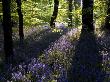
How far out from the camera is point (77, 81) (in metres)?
6.11

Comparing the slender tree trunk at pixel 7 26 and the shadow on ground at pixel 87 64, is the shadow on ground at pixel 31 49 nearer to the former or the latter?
the slender tree trunk at pixel 7 26

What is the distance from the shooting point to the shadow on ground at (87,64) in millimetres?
6282

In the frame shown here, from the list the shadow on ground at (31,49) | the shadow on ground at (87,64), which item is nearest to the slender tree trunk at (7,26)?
the shadow on ground at (31,49)

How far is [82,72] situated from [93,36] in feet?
19.8

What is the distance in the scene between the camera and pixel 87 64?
24.9 feet

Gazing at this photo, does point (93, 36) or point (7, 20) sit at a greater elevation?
point (7, 20)

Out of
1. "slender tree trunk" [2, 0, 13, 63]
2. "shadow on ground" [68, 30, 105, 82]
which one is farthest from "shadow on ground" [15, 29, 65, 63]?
"shadow on ground" [68, 30, 105, 82]

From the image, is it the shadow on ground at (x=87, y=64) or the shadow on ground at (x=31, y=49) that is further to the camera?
the shadow on ground at (x=31, y=49)

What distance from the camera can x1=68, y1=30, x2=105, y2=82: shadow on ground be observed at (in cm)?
628

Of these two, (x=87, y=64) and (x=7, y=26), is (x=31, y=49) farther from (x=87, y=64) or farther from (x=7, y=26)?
(x=87, y=64)

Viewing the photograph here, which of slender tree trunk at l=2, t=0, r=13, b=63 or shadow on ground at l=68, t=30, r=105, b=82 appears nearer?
shadow on ground at l=68, t=30, r=105, b=82

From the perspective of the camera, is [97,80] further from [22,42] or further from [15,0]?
[15,0]

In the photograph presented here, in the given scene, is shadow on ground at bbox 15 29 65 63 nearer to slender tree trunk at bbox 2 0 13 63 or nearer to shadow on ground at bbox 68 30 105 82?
slender tree trunk at bbox 2 0 13 63

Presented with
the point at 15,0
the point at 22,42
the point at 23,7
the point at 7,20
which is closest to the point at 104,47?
the point at 7,20
